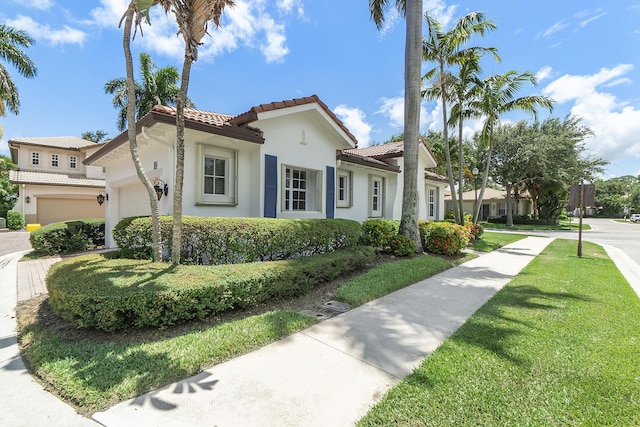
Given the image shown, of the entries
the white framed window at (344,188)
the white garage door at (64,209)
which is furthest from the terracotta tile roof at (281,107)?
the white garage door at (64,209)

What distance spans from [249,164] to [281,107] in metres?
1.92

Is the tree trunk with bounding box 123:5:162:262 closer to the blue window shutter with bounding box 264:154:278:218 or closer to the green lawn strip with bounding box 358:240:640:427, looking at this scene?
the blue window shutter with bounding box 264:154:278:218

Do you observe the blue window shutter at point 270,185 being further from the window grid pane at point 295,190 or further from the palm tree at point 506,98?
the palm tree at point 506,98

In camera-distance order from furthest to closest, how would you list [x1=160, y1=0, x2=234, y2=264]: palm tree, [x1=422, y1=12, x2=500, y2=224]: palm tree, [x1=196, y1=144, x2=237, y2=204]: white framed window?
[x1=422, y1=12, x2=500, y2=224]: palm tree → [x1=196, y1=144, x2=237, y2=204]: white framed window → [x1=160, y1=0, x2=234, y2=264]: palm tree

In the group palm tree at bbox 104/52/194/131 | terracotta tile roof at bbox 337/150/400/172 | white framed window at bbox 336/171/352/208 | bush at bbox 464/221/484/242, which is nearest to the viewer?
terracotta tile roof at bbox 337/150/400/172

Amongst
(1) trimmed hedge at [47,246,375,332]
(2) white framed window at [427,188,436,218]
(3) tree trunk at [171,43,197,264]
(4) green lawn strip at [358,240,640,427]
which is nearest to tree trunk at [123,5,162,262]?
(3) tree trunk at [171,43,197,264]

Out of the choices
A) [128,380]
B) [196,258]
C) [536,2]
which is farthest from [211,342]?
[536,2]

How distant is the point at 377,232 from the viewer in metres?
10.3

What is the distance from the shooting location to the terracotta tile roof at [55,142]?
2546 cm

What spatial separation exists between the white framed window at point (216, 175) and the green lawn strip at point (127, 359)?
4246 millimetres

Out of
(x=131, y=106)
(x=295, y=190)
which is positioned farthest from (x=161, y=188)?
(x=295, y=190)

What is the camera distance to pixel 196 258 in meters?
6.09

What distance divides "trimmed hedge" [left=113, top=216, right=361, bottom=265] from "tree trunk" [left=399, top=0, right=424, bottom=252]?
13.8 ft

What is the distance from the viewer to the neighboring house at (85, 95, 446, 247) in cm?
731
